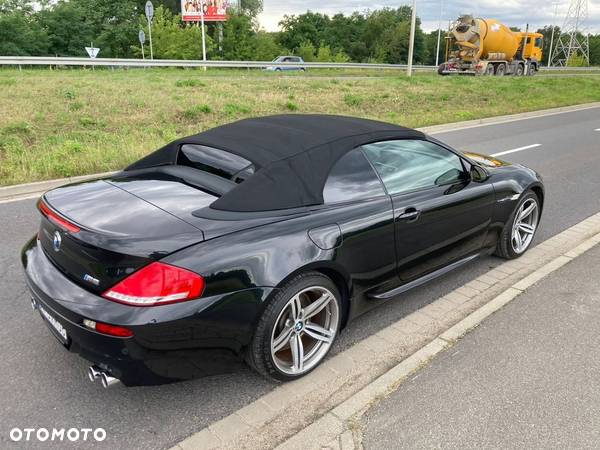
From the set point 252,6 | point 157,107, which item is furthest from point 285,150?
point 252,6

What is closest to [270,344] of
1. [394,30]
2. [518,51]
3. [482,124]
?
[482,124]

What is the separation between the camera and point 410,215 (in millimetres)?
3363

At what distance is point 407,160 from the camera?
3.64 meters

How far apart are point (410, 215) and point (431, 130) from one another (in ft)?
33.9

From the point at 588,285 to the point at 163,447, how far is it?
3.57 m

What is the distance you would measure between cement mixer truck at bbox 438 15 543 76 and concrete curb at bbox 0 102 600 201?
1025 centimetres

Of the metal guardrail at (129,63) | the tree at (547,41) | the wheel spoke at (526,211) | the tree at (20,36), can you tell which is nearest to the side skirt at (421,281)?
the wheel spoke at (526,211)

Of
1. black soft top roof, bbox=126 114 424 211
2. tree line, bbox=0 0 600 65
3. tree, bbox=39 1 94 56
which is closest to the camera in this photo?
black soft top roof, bbox=126 114 424 211

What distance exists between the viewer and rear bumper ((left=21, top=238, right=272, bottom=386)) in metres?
2.34

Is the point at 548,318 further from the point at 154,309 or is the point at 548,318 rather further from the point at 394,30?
the point at 394,30

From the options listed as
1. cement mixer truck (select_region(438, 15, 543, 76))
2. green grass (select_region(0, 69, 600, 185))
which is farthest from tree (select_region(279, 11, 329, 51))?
green grass (select_region(0, 69, 600, 185))

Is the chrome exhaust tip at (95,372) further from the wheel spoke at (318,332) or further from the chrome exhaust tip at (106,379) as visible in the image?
the wheel spoke at (318,332)

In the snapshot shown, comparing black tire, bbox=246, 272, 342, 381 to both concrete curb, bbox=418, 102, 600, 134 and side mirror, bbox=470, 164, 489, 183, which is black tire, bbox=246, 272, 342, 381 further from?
concrete curb, bbox=418, 102, 600, 134

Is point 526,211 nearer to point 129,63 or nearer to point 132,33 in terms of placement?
point 129,63
